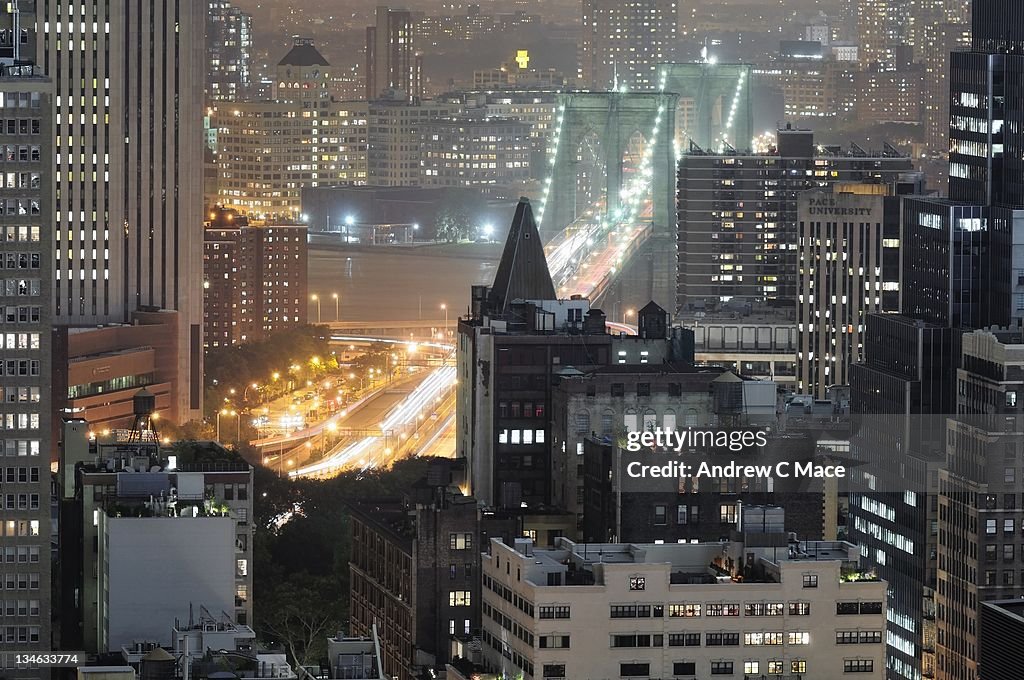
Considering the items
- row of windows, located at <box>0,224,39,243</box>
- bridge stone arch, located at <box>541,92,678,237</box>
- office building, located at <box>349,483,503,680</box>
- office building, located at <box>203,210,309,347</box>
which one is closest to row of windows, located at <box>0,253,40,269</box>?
row of windows, located at <box>0,224,39,243</box>

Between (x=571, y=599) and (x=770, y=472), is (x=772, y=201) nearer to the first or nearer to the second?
(x=770, y=472)

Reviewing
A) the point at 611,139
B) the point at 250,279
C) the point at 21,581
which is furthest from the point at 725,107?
the point at 21,581

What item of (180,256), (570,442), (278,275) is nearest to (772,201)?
(278,275)

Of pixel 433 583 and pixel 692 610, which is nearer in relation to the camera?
pixel 692 610

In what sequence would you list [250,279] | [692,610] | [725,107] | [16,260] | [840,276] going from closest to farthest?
1. [692,610]
2. [16,260]
3. [840,276]
4. [250,279]
5. [725,107]

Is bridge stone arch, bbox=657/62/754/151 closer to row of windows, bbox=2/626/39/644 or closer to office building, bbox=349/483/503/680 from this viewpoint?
office building, bbox=349/483/503/680

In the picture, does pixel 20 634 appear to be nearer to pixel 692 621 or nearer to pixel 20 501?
pixel 20 501
